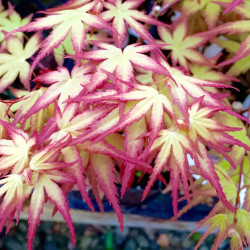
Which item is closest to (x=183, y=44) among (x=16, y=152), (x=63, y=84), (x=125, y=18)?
(x=125, y=18)

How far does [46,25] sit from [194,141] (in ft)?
0.94

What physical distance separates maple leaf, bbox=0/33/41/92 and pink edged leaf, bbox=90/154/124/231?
0.80 ft

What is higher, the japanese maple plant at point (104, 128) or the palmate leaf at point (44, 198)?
the japanese maple plant at point (104, 128)

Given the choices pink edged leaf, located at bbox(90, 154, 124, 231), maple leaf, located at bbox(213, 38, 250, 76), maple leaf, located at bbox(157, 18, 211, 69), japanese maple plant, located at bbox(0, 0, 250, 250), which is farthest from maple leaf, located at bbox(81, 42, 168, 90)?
maple leaf, located at bbox(213, 38, 250, 76)

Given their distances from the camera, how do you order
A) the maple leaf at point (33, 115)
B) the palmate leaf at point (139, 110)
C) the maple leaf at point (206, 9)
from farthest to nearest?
1. the maple leaf at point (206, 9)
2. the maple leaf at point (33, 115)
3. the palmate leaf at point (139, 110)

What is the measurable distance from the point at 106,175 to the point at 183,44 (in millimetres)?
421

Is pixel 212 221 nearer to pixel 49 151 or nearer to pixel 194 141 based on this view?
pixel 194 141

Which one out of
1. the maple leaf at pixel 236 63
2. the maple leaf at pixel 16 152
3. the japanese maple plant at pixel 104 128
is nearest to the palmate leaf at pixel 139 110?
the japanese maple plant at pixel 104 128

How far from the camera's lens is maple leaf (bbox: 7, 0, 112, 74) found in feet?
1.68

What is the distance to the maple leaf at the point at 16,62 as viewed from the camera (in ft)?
2.14

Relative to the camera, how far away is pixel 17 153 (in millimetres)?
500

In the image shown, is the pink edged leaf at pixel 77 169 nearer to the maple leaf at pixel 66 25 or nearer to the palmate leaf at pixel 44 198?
the palmate leaf at pixel 44 198

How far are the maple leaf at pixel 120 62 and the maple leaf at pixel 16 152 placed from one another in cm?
13

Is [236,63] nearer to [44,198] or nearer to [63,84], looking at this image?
[63,84]
